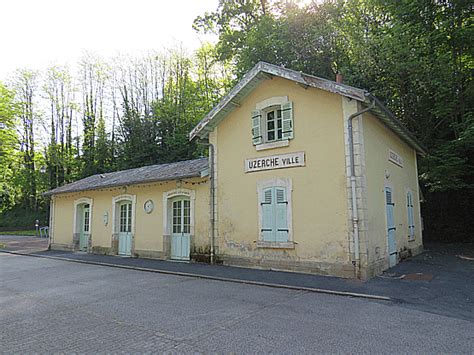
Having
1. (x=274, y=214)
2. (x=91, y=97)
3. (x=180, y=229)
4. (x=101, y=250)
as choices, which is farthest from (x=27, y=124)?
(x=274, y=214)

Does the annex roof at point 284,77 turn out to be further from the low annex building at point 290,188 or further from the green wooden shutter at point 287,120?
the green wooden shutter at point 287,120

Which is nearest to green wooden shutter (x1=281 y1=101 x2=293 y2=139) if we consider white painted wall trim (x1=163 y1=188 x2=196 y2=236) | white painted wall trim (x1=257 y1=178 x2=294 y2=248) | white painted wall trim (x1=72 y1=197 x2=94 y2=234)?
white painted wall trim (x1=257 y1=178 x2=294 y2=248)

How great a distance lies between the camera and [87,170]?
2942 centimetres

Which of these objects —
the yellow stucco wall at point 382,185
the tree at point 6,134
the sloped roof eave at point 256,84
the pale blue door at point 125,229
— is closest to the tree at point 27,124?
the tree at point 6,134

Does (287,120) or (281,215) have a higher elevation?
(287,120)

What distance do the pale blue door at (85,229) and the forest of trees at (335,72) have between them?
9497 millimetres

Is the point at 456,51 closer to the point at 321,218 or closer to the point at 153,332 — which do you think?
the point at 321,218

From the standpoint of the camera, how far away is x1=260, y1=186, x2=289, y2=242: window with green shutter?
348 inches

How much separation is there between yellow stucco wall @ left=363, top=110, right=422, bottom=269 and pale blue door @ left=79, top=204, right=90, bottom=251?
11.6m

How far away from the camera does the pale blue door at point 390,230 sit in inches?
363

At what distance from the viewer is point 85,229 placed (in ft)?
49.9

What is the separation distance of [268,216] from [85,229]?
969 centimetres

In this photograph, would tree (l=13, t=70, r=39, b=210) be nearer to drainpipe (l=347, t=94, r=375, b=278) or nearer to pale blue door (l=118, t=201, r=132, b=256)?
pale blue door (l=118, t=201, r=132, b=256)

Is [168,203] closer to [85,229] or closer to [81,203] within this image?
[81,203]
